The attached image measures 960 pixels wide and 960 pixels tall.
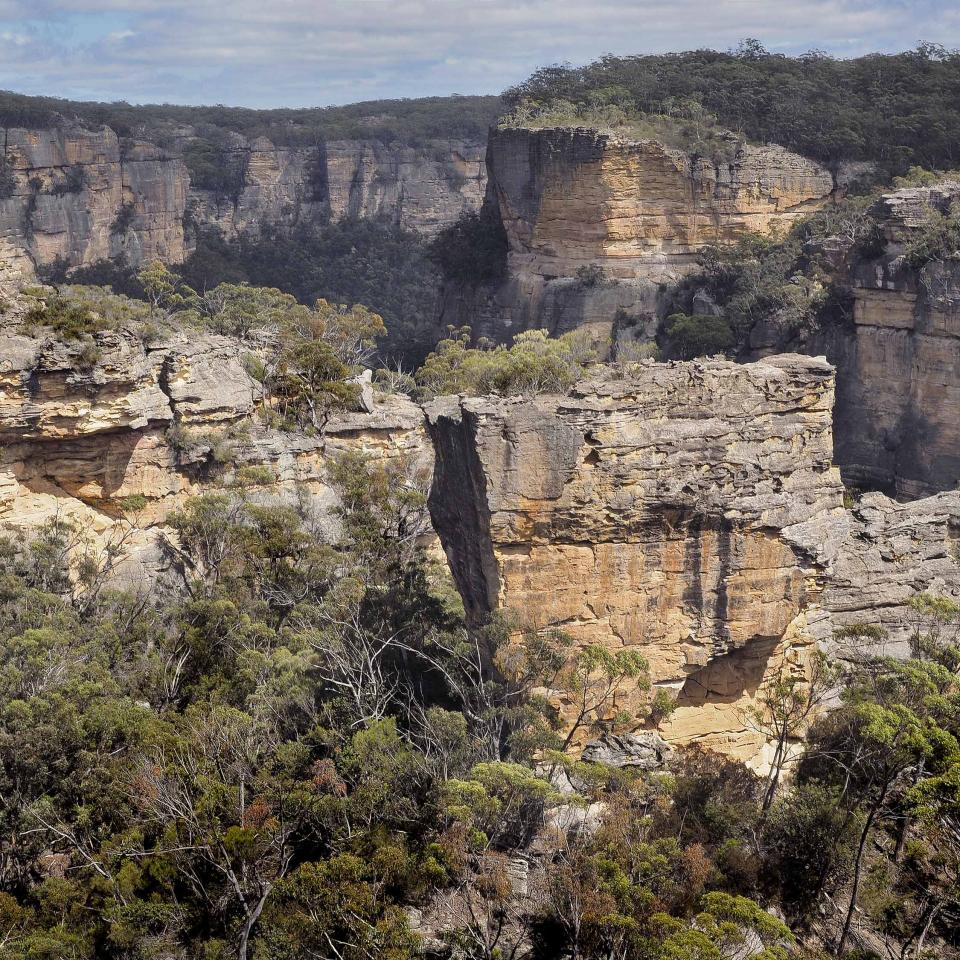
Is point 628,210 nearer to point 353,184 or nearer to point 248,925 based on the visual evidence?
point 248,925

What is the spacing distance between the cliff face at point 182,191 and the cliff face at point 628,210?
2515 cm

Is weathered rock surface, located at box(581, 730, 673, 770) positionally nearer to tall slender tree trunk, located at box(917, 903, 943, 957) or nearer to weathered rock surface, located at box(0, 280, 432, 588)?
tall slender tree trunk, located at box(917, 903, 943, 957)

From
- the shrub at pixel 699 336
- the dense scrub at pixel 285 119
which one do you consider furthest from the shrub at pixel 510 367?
the dense scrub at pixel 285 119

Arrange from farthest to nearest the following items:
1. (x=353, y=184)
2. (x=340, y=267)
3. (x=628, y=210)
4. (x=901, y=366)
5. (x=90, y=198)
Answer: (x=353, y=184) → (x=340, y=267) → (x=90, y=198) → (x=628, y=210) → (x=901, y=366)

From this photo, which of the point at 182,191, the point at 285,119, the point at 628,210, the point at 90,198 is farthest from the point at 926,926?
the point at 285,119

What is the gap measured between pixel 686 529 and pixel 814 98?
115 feet

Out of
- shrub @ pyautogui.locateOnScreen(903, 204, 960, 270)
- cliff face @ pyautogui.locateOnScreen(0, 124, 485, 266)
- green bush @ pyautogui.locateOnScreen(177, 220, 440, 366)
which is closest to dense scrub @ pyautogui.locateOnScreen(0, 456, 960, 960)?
shrub @ pyautogui.locateOnScreen(903, 204, 960, 270)

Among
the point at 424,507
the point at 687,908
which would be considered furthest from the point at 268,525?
the point at 687,908

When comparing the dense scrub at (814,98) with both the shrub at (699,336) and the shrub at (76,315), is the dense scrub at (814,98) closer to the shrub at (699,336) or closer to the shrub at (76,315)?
the shrub at (699,336)

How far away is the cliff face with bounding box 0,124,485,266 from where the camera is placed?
58906mm

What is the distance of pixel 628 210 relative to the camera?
42594 mm

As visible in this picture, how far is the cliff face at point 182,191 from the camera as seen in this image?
2319 inches

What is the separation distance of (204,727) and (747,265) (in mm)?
28014

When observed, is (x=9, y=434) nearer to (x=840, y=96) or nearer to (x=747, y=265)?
(x=747, y=265)
